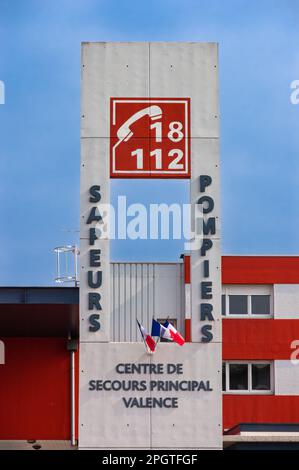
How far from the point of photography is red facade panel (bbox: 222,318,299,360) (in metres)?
48.2

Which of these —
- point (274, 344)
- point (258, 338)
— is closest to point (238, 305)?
point (258, 338)

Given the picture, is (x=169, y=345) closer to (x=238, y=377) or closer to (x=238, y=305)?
(x=238, y=305)

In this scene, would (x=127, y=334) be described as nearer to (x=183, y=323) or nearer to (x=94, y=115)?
(x=183, y=323)

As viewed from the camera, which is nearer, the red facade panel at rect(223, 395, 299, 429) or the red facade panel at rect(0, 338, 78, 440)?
the red facade panel at rect(0, 338, 78, 440)

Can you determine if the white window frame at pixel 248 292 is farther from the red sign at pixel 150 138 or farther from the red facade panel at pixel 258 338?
the red sign at pixel 150 138

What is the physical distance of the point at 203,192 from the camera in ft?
89.4

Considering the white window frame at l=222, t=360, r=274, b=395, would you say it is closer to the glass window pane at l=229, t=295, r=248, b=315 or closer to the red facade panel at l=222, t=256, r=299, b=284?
the glass window pane at l=229, t=295, r=248, b=315

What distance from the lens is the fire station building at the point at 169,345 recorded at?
Answer: 28.9m

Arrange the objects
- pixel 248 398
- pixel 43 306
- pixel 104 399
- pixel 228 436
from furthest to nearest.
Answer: pixel 248 398, pixel 228 436, pixel 43 306, pixel 104 399

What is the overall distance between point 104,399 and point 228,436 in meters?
7.97

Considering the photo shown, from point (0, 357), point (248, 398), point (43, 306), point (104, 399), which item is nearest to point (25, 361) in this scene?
point (0, 357)

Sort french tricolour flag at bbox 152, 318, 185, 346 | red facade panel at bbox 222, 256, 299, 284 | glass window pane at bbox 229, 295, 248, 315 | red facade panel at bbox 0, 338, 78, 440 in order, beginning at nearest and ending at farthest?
french tricolour flag at bbox 152, 318, 185, 346
red facade panel at bbox 0, 338, 78, 440
red facade panel at bbox 222, 256, 299, 284
glass window pane at bbox 229, 295, 248, 315

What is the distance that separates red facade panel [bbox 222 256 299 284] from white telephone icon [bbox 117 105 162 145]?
809 inches

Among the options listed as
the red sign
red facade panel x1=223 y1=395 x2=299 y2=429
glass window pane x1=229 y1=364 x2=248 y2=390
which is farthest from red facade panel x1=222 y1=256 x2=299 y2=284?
the red sign
